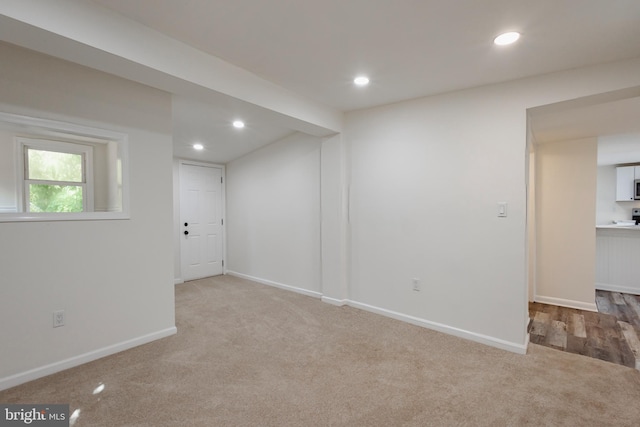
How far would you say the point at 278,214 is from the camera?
4.94m

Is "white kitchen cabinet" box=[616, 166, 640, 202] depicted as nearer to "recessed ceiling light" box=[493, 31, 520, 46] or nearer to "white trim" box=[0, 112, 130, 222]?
"recessed ceiling light" box=[493, 31, 520, 46]

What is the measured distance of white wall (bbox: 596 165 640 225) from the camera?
5945 millimetres

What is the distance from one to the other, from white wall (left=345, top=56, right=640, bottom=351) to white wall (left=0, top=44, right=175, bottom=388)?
2.23 metres

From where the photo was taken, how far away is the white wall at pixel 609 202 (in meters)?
5.95

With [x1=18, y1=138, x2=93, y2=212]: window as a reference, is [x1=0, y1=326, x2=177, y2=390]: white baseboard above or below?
below

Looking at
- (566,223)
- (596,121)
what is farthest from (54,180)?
(566,223)

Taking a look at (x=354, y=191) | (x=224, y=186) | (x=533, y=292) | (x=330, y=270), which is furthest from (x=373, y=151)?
(x=224, y=186)

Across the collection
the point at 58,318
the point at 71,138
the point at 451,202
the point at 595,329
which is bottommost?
the point at 595,329

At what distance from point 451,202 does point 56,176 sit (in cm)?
371

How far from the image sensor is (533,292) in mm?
4305

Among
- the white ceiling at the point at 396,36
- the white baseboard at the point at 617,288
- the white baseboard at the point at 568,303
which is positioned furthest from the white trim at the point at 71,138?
the white baseboard at the point at 617,288

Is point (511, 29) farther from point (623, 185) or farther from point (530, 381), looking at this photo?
point (623, 185)

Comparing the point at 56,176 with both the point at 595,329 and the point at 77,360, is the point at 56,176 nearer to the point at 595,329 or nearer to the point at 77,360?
the point at 77,360

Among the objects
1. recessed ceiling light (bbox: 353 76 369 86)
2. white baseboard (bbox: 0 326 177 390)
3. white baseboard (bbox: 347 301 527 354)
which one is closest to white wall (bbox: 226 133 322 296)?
white baseboard (bbox: 347 301 527 354)
